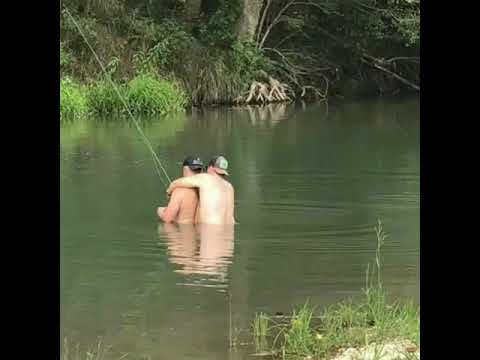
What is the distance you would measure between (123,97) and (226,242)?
653 inches

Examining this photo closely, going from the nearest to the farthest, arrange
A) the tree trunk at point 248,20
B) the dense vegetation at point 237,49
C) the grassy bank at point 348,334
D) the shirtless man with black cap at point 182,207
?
the grassy bank at point 348,334
the shirtless man with black cap at point 182,207
the dense vegetation at point 237,49
the tree trunk at point 248,20

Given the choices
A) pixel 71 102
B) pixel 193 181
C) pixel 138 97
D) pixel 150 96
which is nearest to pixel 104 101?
pixel 138 97

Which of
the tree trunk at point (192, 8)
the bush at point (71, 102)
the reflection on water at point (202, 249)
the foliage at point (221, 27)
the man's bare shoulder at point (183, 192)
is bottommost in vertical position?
the reflection on water at point (202, 249)

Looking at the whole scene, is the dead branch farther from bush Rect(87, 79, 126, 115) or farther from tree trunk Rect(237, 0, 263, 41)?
bush Rect(87, 79, 126, 115)

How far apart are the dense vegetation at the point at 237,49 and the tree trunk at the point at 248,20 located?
32mm

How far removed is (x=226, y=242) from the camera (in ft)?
31.4

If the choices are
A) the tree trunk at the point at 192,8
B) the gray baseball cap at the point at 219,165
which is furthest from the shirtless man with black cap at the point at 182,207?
the tree trunk at the point at 192,8

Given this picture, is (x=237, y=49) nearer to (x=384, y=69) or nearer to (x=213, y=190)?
(x=384, y=69)

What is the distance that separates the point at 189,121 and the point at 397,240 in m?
15.5

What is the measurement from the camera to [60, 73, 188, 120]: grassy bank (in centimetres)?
2548

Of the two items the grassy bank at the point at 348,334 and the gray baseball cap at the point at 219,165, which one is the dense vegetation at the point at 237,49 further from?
the grassy bank at the point at 348,334

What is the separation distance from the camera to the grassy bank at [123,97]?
83.6 ft
